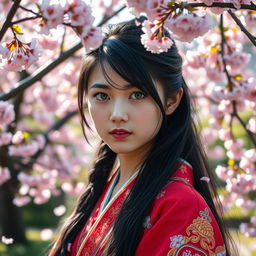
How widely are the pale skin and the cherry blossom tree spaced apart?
212 millimetres

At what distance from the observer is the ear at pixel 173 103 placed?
7.60ft

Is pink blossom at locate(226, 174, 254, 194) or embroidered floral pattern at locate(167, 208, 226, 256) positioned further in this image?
pink blossom at locate(226, 174, 254, 194)

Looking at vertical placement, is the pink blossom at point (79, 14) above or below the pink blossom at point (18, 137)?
above

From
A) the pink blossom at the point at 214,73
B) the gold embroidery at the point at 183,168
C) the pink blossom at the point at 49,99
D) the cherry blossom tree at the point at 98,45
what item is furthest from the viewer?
the pink blossom at the point at 49,99

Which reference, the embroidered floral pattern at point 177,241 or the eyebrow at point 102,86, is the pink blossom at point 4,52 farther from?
the embroidered floral pattern at point 177,241

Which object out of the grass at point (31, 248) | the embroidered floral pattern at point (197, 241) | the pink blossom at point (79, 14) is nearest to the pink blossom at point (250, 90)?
the embroidered floral pattern at point (197, 241)

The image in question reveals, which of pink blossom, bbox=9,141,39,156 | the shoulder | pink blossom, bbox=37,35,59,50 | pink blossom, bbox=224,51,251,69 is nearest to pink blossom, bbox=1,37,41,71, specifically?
the shoulder

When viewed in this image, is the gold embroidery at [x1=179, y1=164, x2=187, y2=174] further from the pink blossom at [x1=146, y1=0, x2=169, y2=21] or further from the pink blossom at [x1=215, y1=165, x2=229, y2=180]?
the pink blossom at [x1=215, y1=165, x2=229, y2=180]

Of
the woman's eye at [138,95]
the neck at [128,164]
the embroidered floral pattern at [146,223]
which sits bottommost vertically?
the embroidered floral pattern at [146,223]

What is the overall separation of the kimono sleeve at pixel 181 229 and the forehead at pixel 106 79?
0.44 metres

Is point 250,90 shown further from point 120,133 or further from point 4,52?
point 4,52

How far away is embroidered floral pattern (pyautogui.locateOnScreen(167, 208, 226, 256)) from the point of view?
1952 millimetres

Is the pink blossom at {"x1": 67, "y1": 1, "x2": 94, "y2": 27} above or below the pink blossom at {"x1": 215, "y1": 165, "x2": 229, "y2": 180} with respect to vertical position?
above

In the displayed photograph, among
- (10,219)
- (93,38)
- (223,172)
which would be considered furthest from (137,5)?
(10,219)
